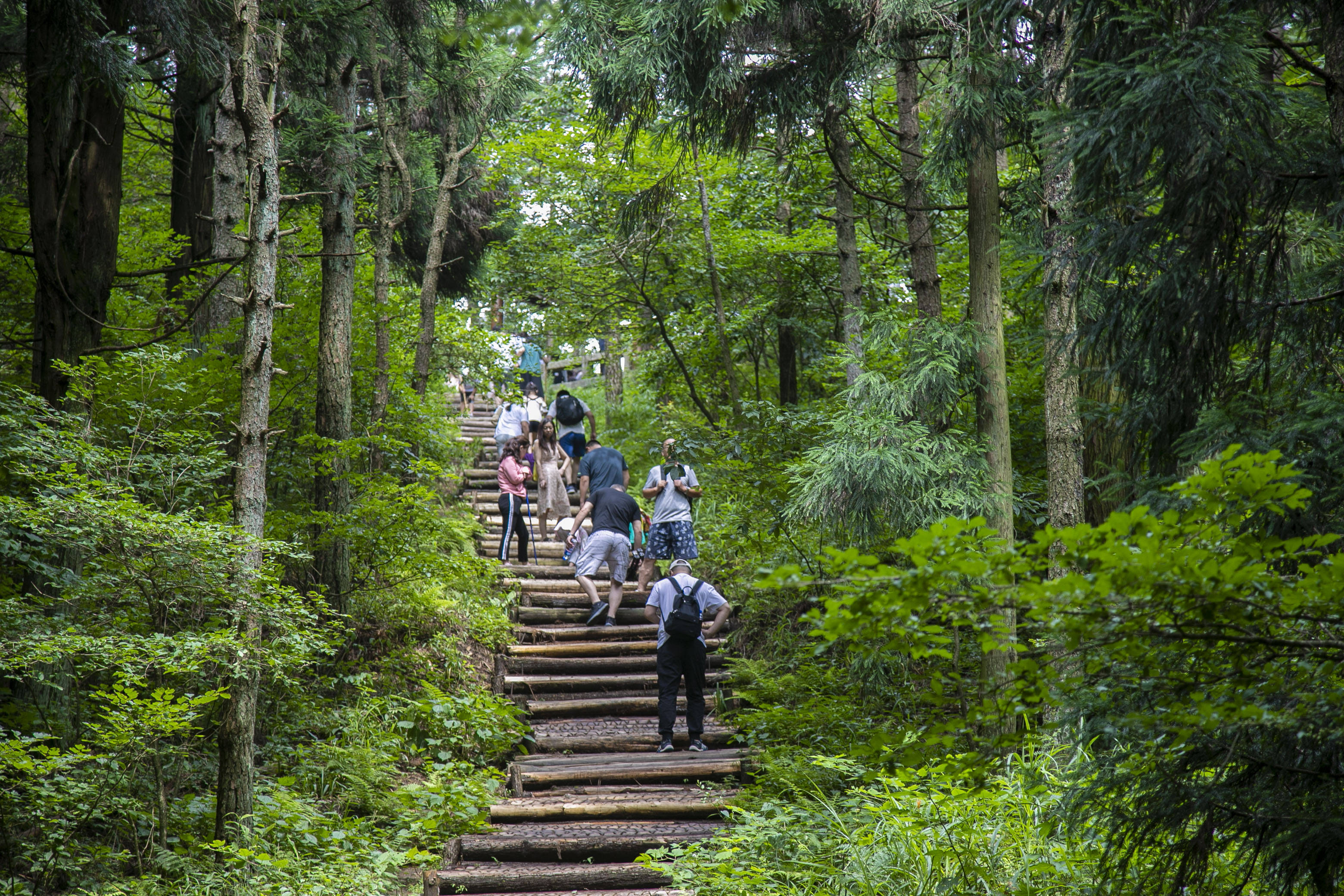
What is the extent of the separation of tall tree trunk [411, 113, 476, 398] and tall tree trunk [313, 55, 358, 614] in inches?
101

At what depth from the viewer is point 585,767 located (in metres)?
8.23

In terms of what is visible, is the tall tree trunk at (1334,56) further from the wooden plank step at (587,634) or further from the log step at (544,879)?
the wooden plank step at (587,634)

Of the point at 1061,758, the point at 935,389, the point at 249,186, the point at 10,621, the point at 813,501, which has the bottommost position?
the point at 1061,758

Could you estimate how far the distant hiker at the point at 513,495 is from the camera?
12.7 meters

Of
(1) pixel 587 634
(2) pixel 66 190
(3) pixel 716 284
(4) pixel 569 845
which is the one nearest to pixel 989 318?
(4) pixel 569 845

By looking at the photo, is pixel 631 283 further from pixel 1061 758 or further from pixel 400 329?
pixel 1061 758

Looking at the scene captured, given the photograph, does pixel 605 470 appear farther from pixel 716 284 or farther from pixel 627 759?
pixel 627 759

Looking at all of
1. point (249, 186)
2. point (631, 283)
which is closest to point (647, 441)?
point (631, 283)

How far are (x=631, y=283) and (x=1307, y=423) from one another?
38.8 ft

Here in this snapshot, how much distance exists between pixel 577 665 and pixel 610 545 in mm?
1382

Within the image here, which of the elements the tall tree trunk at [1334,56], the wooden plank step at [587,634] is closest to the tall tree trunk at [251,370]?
the wooden plank step at [587,634]

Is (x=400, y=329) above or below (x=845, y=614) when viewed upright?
above

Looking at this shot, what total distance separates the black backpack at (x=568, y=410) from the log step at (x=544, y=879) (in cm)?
849

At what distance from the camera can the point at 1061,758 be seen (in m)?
6.28
